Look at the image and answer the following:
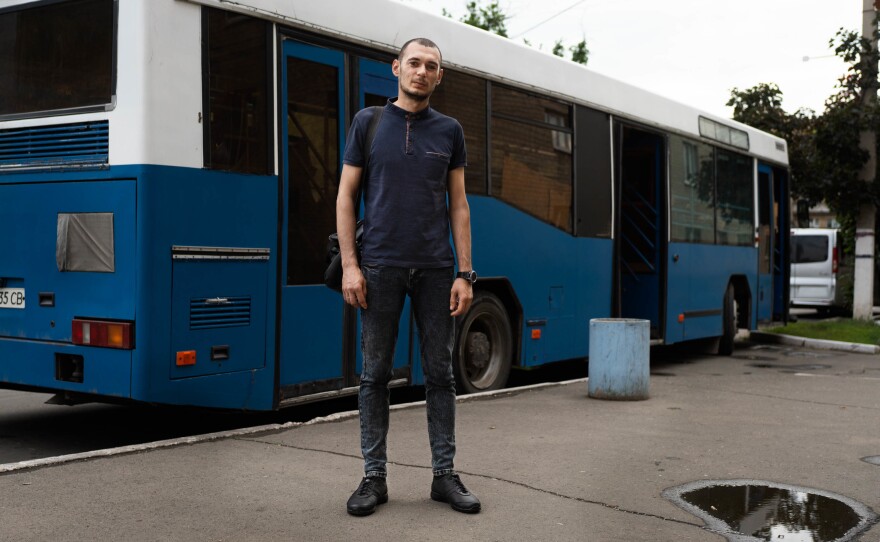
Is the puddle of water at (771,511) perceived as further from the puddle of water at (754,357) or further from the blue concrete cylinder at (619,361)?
the puddle of water at (754,357)

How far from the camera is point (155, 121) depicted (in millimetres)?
5641

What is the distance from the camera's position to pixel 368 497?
14.4ft

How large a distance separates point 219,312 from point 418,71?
2307 millimetres

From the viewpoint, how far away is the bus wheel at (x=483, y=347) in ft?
27.4

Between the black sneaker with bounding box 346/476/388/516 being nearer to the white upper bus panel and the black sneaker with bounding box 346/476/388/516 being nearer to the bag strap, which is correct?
the bag strap

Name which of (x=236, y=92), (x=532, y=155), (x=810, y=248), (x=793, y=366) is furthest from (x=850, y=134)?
(x=236, y=92)

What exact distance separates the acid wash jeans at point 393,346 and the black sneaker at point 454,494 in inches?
1.6

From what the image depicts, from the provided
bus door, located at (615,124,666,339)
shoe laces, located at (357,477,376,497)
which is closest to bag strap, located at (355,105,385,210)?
shoe laces, located at (357,477,376,497)

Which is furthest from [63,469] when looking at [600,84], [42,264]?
[600,84]

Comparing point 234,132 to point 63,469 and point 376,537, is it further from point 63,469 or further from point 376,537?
point 376,537

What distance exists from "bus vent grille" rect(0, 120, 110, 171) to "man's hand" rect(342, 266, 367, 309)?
2131mm

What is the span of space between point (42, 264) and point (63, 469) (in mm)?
1485

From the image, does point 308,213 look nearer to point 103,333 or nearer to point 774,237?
point 103,333

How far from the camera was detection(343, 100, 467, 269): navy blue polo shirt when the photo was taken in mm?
4379
